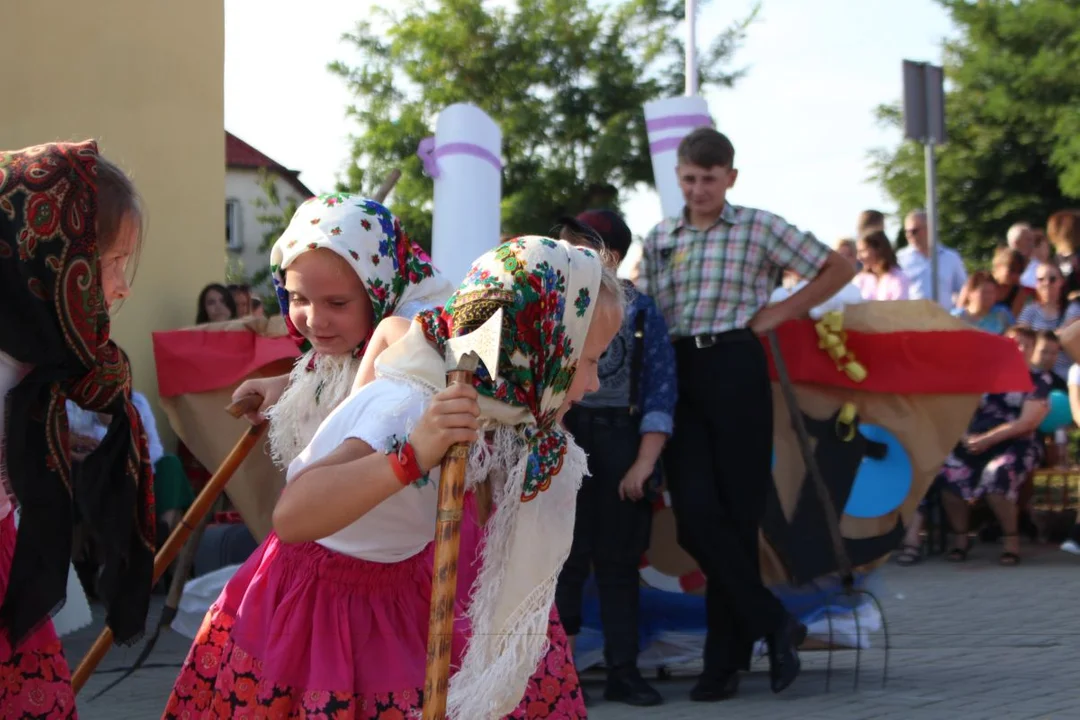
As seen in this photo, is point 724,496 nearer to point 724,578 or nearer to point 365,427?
point 724,578

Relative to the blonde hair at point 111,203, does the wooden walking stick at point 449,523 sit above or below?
below

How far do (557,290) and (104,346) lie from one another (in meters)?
0.83

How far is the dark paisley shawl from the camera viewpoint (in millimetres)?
2523

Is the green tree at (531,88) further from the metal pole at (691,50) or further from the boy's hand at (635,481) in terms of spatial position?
the boy's hand at (635,481)

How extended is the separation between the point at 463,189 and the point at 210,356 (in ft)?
4.51

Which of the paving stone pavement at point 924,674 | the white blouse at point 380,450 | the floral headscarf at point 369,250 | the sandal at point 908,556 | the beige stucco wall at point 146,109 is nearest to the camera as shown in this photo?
the white blouse at point 380,450

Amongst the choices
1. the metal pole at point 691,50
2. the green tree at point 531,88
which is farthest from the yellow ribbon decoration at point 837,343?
the green tree at point 531,88

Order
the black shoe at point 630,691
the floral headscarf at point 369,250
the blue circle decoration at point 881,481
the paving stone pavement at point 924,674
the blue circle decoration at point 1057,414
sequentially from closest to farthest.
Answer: the floral headscarf at point 369,250, the paving stone pavement at point 924,674, the black shoe at point 630,691, the blue circle decoration at point 881,481, the blue circle decoration at point 1057,414

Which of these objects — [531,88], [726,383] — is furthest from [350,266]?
[531,88]

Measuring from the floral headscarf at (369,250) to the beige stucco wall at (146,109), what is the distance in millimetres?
4832

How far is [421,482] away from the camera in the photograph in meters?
2.49

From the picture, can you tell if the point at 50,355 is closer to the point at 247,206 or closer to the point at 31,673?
the point at 31,673

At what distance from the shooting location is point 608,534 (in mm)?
5453

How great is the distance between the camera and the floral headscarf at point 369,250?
3.25 m
